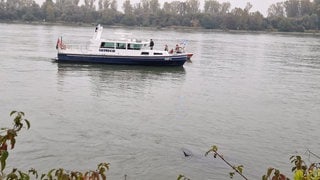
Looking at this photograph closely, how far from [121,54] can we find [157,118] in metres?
22.3

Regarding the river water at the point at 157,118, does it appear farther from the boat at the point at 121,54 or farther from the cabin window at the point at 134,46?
the cabin window at the point at 134,46

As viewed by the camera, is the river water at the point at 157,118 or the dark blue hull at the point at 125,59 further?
the dark blue hull at the point at 125,59

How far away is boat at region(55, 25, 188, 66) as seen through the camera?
148ft

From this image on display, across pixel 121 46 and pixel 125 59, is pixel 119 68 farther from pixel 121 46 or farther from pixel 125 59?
pixel 121 46

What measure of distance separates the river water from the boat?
2187 millimetres

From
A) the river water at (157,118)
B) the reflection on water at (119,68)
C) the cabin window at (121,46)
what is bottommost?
the reflection on water at (119,68)

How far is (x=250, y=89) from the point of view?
3466 cm

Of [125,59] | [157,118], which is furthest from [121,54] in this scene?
[157,118]

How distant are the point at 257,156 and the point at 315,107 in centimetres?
1141

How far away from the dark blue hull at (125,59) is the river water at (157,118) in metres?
2.08

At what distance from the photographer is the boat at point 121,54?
45.0 metres

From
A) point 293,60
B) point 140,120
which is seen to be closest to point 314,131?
point 140,120

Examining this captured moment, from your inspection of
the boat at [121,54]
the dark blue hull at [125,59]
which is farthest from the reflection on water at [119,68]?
the boat at [121,54]

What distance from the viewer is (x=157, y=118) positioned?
2370 centimetres
